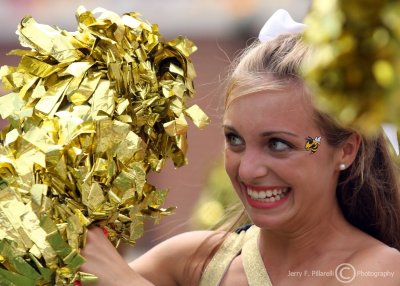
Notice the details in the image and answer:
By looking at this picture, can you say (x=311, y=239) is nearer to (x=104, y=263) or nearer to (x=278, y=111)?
(x=278, y=111)

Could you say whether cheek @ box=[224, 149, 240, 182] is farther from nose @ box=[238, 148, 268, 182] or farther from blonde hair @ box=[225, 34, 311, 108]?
blonde hair @ box=[225, 34, 311, 108]

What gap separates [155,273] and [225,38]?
726 cm

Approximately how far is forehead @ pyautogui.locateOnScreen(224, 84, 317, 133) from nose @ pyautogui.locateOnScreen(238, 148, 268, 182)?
6cm

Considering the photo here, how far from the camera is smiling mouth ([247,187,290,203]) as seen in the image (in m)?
1.65

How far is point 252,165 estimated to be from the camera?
1.65m

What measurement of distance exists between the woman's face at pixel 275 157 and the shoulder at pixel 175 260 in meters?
0.25

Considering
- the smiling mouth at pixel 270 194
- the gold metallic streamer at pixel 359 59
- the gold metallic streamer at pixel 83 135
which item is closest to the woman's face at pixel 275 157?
the smiling mouth at pixel 270 194

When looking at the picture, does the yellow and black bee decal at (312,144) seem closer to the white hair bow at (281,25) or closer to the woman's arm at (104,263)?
the white hair bow at (281,25)

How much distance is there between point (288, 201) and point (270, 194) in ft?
0.15

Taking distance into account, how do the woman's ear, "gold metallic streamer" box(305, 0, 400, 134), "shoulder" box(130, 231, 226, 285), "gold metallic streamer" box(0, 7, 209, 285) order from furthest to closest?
"shoulder" box(130, 231, 226, 285), the woman's ear, "gold metallic streamer" box(0, 7, 209, 285), "gold metallic streamer" box(305, 0, 400, 134)

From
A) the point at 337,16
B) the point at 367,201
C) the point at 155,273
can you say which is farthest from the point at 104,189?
the point at 337,16

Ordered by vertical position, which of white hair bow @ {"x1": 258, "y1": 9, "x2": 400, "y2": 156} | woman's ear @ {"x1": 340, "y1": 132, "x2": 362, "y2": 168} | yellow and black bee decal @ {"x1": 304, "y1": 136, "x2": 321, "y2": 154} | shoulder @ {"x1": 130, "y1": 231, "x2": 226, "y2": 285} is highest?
white hair bow @ {"x1": 258, "y1": 9, "x2": 400, "y2": 156}

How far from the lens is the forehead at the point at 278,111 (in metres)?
1.66

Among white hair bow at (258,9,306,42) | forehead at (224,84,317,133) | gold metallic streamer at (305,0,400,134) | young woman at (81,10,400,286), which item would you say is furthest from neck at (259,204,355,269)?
gold metallic streamer at (305,0,400,134)
